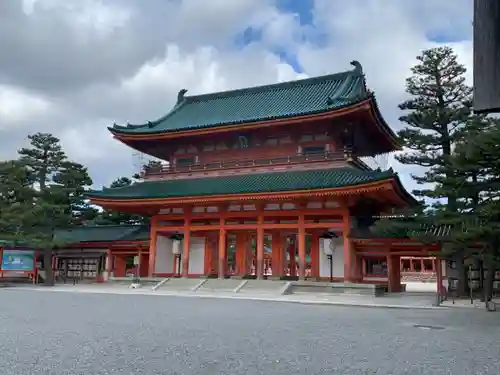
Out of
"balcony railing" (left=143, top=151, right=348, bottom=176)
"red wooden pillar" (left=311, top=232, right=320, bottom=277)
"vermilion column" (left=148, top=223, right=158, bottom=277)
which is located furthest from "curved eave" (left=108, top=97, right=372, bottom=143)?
"red wooden pillar" (left=311, top=232, right=320, bottom=277)

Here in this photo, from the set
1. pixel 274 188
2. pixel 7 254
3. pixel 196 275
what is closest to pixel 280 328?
pixel 274 188

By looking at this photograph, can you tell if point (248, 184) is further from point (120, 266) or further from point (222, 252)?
point (120, 266)

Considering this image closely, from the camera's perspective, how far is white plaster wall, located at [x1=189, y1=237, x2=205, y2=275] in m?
28.3

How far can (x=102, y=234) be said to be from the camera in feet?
108

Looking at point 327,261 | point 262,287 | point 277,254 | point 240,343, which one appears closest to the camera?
point 240,343

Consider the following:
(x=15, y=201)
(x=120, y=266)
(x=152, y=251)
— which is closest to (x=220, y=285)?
(x=152, y=251)

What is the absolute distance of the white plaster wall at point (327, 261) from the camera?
2461 centimetres

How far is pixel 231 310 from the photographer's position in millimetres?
14898

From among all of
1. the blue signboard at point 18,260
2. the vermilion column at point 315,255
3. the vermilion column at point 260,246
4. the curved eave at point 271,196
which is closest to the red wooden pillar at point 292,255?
the vermilion column at point 315,255

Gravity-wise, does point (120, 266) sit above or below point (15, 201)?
below

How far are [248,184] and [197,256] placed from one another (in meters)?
6.21

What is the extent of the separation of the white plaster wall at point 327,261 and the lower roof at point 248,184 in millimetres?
3316

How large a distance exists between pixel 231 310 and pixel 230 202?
11165mm

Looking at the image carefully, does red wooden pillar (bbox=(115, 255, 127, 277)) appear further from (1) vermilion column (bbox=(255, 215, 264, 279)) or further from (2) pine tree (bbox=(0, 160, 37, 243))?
(1) vermilion column (bbox=(255, 215, 264, 279))
